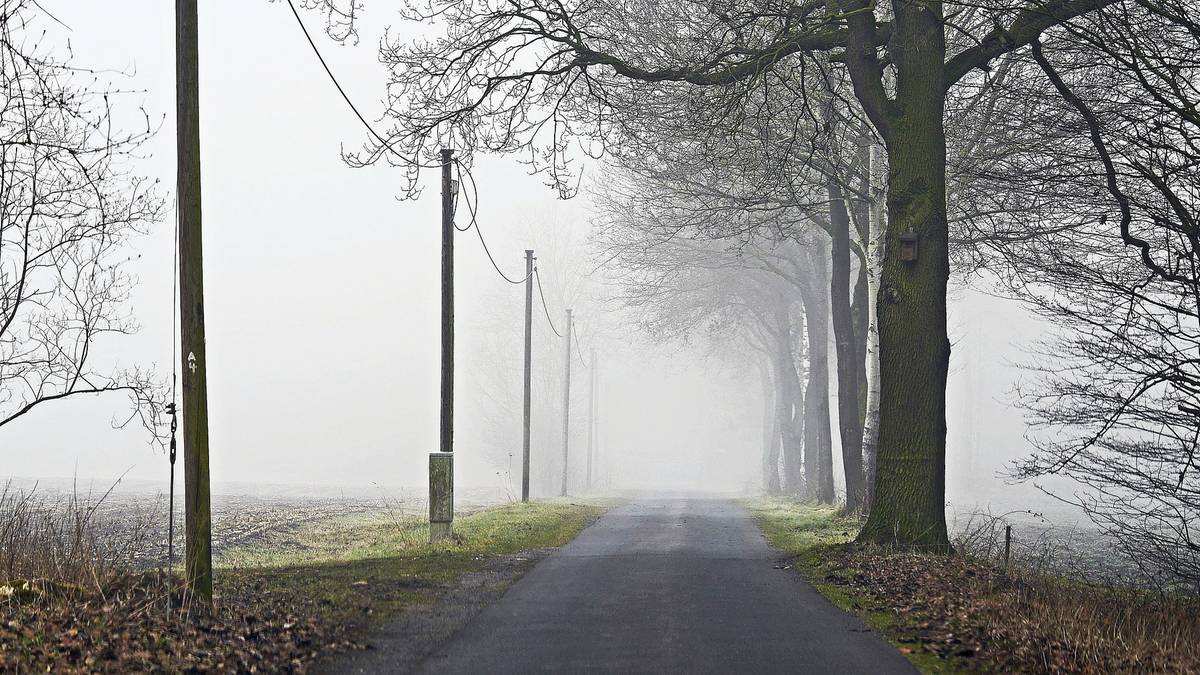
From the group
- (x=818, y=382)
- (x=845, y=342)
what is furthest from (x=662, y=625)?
(x=818, y=382)

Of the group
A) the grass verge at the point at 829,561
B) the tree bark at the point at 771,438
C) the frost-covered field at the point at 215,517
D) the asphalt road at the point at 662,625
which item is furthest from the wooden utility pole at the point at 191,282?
the tree bark at the point at 771,438

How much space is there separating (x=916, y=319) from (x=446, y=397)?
805 centimetres

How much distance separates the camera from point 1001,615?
878cm

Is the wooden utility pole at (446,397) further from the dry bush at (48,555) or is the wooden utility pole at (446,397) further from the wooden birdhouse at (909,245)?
the dry bush at (48,555)

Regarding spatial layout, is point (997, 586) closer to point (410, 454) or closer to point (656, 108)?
point (656, 108)

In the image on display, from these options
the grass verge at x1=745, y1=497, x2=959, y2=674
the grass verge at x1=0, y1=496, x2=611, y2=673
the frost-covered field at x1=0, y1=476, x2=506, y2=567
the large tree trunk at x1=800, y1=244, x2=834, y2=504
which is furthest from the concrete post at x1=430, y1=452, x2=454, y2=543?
the large tree trunk at x1=800, y1=244, x2=834, y2=504

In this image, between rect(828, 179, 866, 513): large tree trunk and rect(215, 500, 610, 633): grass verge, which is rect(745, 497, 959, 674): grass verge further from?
rect(215, 500, 610, 633): grass verge

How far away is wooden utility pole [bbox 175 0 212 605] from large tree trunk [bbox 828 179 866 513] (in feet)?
54.4

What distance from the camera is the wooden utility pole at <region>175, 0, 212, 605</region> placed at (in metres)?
8.86

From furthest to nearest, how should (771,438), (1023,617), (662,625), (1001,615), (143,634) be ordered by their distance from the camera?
(771,438)
(662,625)
(1001,615)
(1023,617)
(143,634)

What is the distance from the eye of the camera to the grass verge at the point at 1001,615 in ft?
24.6

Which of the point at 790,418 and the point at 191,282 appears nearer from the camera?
the point at 191,282

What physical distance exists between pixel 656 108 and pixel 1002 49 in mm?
6303

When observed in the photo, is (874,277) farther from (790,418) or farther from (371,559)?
(790,418)
